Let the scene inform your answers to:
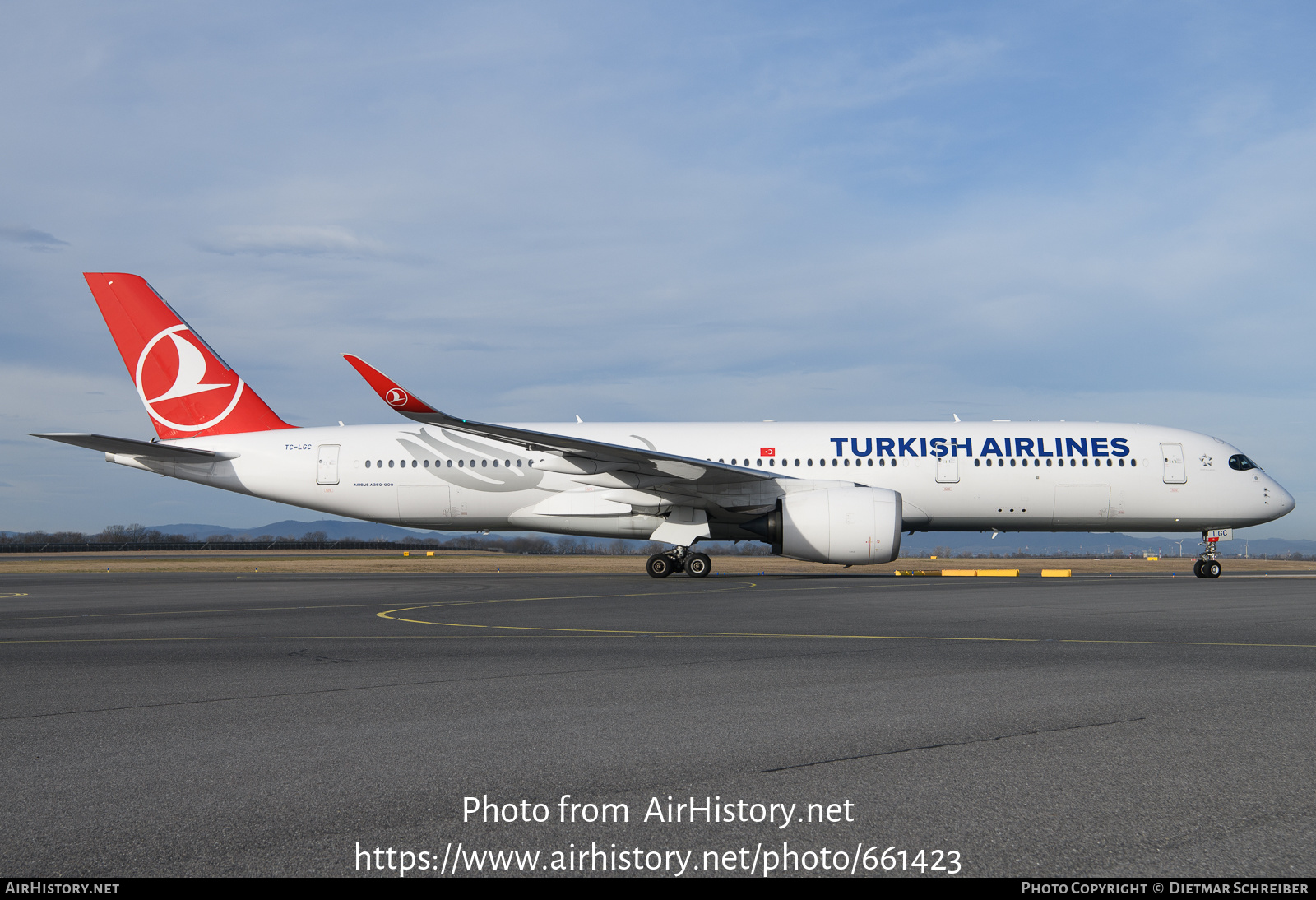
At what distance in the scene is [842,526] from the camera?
21016 millimetres

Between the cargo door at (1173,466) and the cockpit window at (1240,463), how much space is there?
4.70 ft

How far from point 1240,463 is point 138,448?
93.7 feet

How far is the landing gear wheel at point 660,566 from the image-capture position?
23.0 metres

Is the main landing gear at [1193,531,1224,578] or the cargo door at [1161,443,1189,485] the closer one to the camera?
the main landing gear at [1193,531,1224,578]

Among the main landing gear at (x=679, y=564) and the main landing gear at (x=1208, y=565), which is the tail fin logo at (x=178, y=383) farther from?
the main landing gear at (x=1208, y=565)

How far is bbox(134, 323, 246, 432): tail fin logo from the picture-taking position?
25969 mm

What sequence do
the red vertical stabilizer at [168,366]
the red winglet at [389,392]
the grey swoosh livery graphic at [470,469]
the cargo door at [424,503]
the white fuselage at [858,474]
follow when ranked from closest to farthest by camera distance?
1. the red winglet at [389,392]
2. the white fuselage at [858,474]
3. the grey swoosh livery graphic at [470,469]
4. the cargo door at [424,503]
5. the red vertical stabilizer at [168,366]

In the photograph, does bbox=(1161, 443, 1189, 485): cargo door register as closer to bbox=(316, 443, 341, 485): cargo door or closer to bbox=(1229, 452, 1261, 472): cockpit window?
bbox=(1229, 452, 1261, 472): cockpit window

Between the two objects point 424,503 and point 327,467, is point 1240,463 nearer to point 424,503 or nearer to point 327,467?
point 424,503

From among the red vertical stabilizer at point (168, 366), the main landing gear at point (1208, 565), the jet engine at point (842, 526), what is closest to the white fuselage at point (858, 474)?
the main landing gear at point (1208, 565)

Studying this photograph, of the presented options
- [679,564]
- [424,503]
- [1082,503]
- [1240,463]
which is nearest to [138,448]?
[424,503]

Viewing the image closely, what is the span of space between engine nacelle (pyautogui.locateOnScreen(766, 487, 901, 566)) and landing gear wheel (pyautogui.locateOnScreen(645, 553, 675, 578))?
3.12m

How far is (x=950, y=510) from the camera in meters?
24.0

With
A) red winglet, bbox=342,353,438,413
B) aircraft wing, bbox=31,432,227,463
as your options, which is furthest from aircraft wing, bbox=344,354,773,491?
aircraft wing, bbox=31,432,227,463
